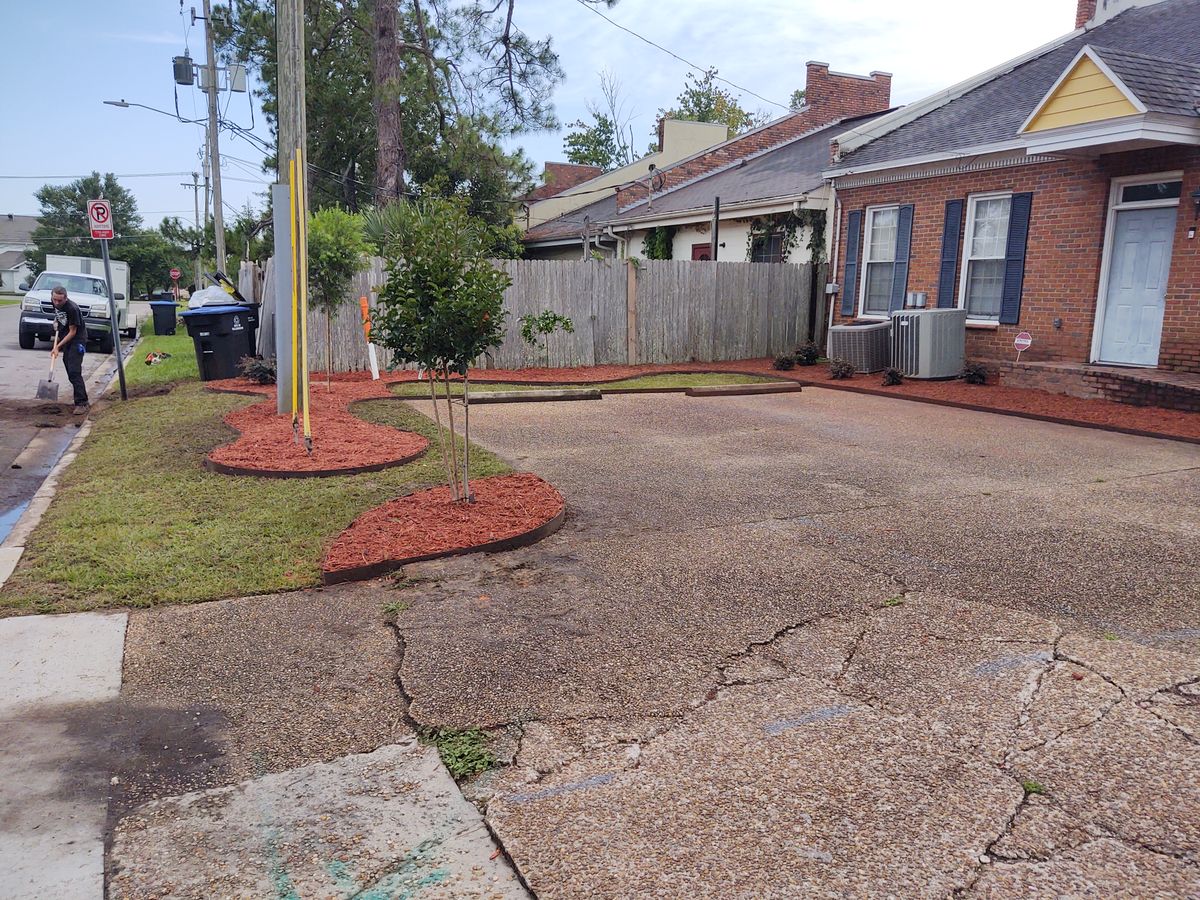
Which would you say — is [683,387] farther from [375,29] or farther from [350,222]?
[375,29]

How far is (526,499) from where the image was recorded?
672cm

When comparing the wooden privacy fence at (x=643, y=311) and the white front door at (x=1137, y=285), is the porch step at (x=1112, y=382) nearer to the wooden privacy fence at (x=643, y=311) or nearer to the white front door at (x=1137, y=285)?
the white front door at (x=1137, y=285)

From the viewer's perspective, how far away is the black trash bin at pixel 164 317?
27.5 meters

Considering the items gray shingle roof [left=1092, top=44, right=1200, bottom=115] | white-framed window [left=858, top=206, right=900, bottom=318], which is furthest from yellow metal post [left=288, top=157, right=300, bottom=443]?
white-framed window [left=858, top=206, right=900, bottom=318]

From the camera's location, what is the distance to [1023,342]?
13523 mm

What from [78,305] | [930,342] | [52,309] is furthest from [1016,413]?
[52,309]

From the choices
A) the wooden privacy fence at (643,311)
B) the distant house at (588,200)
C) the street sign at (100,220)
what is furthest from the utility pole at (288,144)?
the distant house at (588,200)

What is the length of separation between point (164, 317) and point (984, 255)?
Result: 78.2ft

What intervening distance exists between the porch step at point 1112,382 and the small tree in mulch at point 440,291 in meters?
9.12

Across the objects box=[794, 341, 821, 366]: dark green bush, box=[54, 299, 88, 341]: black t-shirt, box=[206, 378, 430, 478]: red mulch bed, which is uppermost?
box=[54, 299, 88, 341]: black t-shirt

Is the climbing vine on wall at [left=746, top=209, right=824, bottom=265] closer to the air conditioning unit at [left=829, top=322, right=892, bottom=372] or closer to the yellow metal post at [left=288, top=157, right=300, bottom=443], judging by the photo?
the air conditioning unit at [left=829, top=322, right=892, bottom=372]

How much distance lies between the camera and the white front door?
12086 millimetres

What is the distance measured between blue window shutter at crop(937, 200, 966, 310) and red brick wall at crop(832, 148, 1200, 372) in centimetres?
10

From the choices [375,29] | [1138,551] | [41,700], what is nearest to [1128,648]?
[1138,551]
